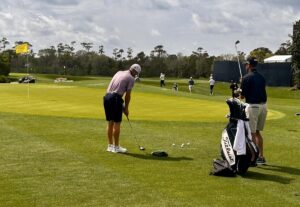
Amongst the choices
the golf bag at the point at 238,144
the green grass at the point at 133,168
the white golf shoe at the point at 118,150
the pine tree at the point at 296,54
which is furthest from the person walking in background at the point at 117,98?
the pine tree at the point at 296,54

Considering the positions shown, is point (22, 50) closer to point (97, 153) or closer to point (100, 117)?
point (100, 117)

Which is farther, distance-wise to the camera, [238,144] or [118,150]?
[118,150]

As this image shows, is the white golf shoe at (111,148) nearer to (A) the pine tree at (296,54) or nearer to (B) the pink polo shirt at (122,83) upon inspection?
(B) the pink polo shirt at (122,83)

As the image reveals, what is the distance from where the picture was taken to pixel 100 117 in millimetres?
21453

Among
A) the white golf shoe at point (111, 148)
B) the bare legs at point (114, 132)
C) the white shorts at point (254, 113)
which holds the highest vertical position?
the white shorts at point (254, 113)

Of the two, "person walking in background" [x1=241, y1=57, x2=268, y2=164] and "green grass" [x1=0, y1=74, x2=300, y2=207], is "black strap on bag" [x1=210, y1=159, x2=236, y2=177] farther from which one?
"person walking in background" [x1=241, y1=57, x2=268, y2=164]

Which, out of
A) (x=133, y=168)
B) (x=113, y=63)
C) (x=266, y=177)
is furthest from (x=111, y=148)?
(x=113, y=63)

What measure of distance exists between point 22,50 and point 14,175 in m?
42.0

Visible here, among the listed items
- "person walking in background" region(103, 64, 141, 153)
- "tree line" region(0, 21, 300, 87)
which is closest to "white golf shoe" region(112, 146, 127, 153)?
"person walking in background" region(103, 64, 141, 153)

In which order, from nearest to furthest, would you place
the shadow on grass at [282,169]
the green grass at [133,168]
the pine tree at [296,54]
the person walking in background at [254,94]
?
the green grass at [133,168] < the shadow on grass at [282,169] < the person walking in background at [254,94] < the pine tree at [296,54]

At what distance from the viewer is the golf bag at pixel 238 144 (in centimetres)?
1043

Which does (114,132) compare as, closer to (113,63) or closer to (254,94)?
(254,94)

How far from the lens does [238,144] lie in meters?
10.5

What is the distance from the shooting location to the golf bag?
10430mm
